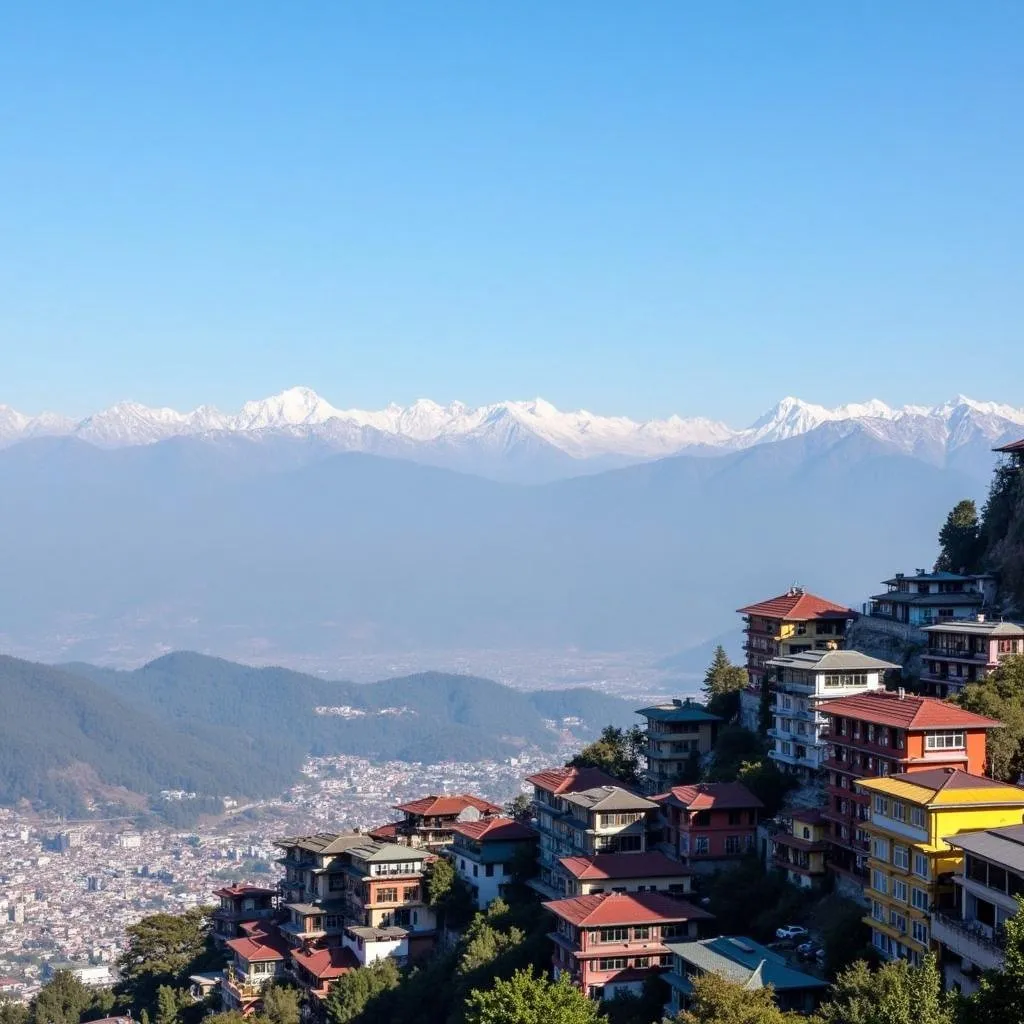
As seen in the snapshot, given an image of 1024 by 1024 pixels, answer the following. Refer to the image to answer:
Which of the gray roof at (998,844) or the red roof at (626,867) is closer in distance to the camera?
the gray roof at (998,844)

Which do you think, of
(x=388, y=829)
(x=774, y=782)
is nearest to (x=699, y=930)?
(x=774, y=782)

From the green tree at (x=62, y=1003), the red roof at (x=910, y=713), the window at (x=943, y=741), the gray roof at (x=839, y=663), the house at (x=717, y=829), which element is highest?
the gray roof at (x=839, y=663)

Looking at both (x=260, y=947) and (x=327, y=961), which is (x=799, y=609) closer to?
(x=327, y=961)

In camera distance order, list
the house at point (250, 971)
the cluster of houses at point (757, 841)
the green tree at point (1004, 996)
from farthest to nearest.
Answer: the house at point (250, 971) → the cluster of houses at point (757, 841) → the green tree at point (1004, 996)

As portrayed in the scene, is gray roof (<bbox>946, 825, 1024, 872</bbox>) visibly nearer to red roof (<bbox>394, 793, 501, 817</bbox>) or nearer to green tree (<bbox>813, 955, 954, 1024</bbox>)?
green tree (<bbox>813, 955, 954, 1024</bbox>)

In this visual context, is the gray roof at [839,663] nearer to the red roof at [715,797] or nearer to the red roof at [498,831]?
the red roof at [715,797]

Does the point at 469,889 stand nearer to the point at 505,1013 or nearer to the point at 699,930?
the point at 699,930

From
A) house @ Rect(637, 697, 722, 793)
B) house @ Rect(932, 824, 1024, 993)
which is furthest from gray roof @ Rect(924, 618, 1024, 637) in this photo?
house @ Rect(932, 824, 1024, 993)

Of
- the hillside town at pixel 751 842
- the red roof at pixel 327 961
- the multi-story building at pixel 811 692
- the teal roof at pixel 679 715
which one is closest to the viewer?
the hillside town at pixel 751 842

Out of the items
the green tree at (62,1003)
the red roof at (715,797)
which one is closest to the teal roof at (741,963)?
the red roof at (715,797)
